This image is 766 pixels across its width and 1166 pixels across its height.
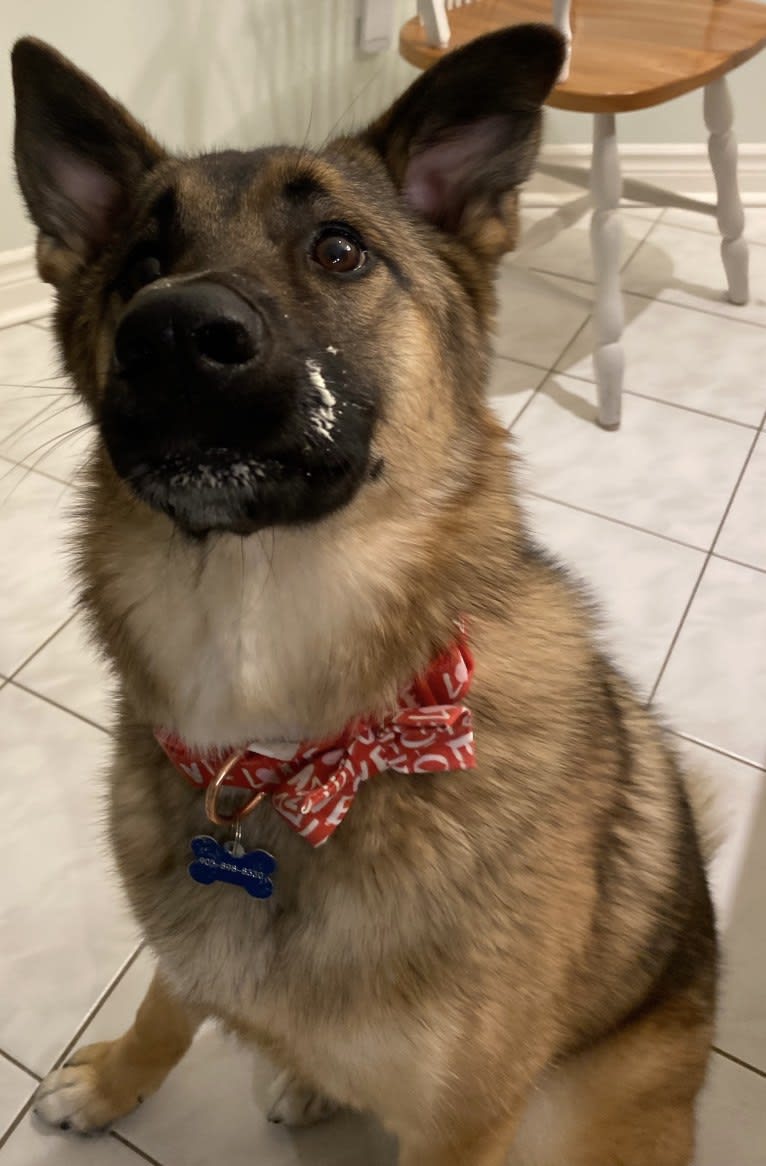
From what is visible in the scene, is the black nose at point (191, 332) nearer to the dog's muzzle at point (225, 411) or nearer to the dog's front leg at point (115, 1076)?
the dog's muzzle at point (225, 411)

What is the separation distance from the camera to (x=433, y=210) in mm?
999

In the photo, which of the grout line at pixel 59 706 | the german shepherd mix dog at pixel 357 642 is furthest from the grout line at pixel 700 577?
the grout line at pixel 59 706

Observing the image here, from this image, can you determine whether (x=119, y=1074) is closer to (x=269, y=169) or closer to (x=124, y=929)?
(x=124, y=929)

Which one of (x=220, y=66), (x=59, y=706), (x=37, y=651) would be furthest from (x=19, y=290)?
(x=59, y=706)

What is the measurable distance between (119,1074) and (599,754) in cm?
82

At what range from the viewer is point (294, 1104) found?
4.12ft

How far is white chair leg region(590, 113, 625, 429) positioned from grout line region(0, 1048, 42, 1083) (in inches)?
78.1

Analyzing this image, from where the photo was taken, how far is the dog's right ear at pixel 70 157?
917mm

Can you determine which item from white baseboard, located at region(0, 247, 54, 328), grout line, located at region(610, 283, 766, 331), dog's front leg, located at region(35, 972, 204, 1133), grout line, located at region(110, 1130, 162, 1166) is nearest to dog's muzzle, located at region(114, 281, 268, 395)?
dog's front leg, located at region(35, 972, 204, 1133)

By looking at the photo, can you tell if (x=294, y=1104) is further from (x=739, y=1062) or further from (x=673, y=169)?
(x=673, y=169)

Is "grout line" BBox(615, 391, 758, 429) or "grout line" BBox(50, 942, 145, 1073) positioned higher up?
"grout line" BBox(50, 942, 145, 1073)

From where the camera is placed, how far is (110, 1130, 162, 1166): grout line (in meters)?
1.24

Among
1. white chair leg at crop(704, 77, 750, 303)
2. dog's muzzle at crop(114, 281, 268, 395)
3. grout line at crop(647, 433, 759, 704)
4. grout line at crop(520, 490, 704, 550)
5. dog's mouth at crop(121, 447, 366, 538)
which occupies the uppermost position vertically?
dog's muzzle at crop(114, 281, 268, 395)

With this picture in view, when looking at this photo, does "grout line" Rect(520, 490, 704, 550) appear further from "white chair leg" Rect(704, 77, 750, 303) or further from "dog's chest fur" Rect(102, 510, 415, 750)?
"dog's chest fur" Rect(102, 510, 415, 750)
